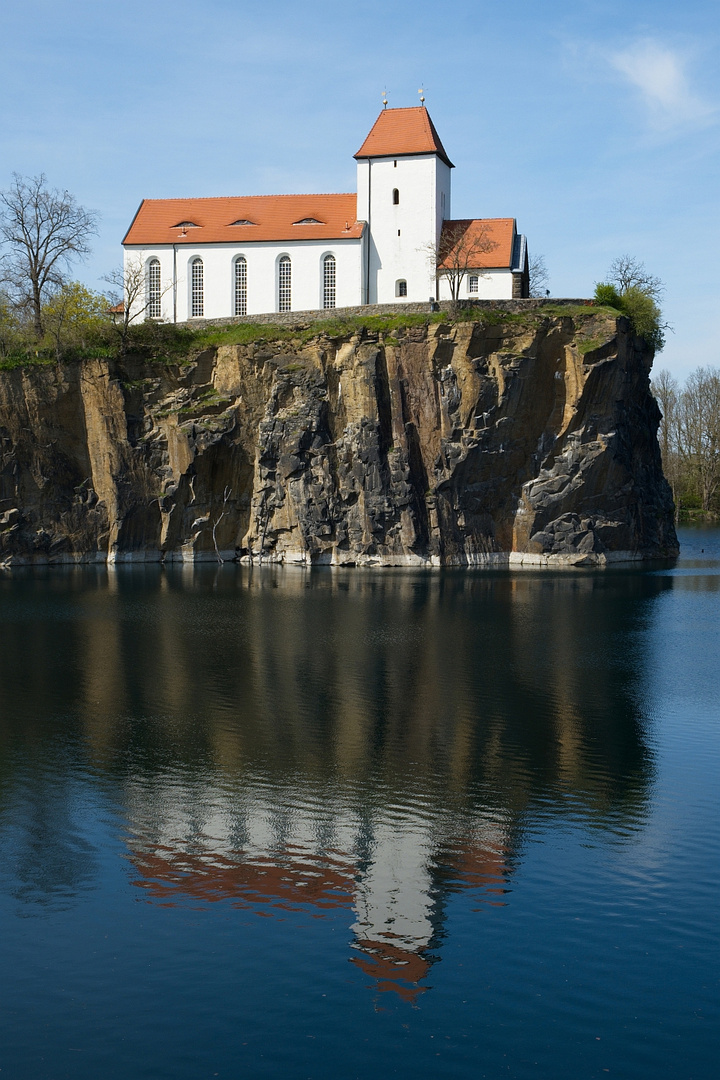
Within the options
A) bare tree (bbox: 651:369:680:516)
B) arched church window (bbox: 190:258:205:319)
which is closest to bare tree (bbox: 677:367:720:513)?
bare tree (bbox: 651:369:680:516)

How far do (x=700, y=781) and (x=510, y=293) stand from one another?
162 feet

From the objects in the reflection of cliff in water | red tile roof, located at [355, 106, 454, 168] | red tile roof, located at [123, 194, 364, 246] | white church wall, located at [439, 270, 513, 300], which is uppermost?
red tile roof, located at [355, 106, 454, 168]

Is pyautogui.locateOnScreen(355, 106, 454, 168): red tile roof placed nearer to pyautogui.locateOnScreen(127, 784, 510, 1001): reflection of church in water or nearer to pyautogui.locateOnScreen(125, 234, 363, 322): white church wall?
pyautogui.locateOnScreen(125, 234, 363, 322): white church wall

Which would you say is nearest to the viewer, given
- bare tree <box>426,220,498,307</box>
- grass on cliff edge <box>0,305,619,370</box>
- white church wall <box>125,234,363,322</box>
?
grass on cliff edge <box>0,305,619,370</box>

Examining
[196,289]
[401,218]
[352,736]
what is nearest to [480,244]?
[401,218]

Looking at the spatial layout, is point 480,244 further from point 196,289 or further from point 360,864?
point 360,864

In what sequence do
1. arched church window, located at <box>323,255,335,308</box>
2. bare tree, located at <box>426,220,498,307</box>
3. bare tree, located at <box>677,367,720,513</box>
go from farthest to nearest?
bare tree, located at <box>677,367,720,513</box>
arched church window, located at <box>323,255,335,308</box>
bare tree, located at <box>426,220,498,307</box>

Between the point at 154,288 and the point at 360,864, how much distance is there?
2409 inches

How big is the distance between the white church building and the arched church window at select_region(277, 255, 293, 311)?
0.07m

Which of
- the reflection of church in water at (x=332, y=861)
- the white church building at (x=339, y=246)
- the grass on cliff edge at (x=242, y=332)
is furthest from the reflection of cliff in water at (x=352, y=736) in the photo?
the white church building at (x=339, y=246)

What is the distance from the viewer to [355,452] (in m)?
62.2

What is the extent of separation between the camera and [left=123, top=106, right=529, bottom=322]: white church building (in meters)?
65.1

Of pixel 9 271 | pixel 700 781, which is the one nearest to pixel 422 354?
pixel 9 271

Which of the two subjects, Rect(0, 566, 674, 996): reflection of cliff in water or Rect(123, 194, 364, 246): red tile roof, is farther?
Rect(123, 194, 364, 246): red tile roof
